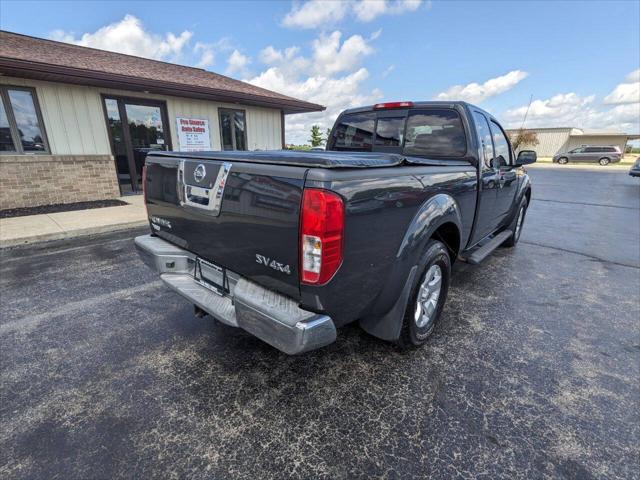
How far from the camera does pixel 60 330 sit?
2932 millimetres

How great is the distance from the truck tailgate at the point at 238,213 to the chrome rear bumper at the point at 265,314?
74mm

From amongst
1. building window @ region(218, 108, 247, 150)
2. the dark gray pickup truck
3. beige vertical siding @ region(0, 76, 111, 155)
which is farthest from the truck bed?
building window @ region(218, 108, 247, 150)

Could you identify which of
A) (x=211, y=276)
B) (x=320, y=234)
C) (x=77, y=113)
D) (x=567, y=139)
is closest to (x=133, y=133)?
(x=77, y=113)

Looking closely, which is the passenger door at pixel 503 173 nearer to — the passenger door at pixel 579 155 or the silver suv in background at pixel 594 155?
the silver suv in background at pixel 594 155

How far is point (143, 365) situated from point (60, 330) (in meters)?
1.11

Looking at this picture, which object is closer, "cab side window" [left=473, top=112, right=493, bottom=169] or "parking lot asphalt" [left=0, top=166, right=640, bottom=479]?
"parking lot asphalt" [left=0, top=166, right=640, bottom=479]

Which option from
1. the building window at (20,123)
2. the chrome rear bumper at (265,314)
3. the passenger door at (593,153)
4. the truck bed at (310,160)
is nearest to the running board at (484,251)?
the truck bed at (310,160)

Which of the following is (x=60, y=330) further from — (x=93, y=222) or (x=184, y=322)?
(x=93, y=222)

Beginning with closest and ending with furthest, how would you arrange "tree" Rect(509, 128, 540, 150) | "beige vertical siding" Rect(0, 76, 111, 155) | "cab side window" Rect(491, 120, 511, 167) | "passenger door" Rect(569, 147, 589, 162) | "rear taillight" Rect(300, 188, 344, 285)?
"rear taillight" Rect(300, 188, 344, 285) < "cab side window" Rect(491, 120, 511, 167) < "beige vertical siding" Rect(0, 76, 111, 155) < "passenger door" Rect(569, 147, 589, 162) < "tree" Rect(509, 128, 540, 150)

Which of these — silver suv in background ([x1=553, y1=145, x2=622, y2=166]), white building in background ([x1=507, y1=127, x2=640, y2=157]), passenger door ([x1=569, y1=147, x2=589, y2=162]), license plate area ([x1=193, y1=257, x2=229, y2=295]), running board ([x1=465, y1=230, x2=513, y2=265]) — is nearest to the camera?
license plate area ([x1=193, y1=257, x2=229, y2=295])

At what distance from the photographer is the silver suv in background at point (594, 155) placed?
109 feet

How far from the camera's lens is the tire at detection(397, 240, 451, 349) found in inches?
95.5

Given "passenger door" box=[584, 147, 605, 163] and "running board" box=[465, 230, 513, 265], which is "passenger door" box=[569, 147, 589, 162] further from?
"running board" box=[465, 230, 513, 265]

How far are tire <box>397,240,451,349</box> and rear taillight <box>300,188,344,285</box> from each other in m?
0.93
